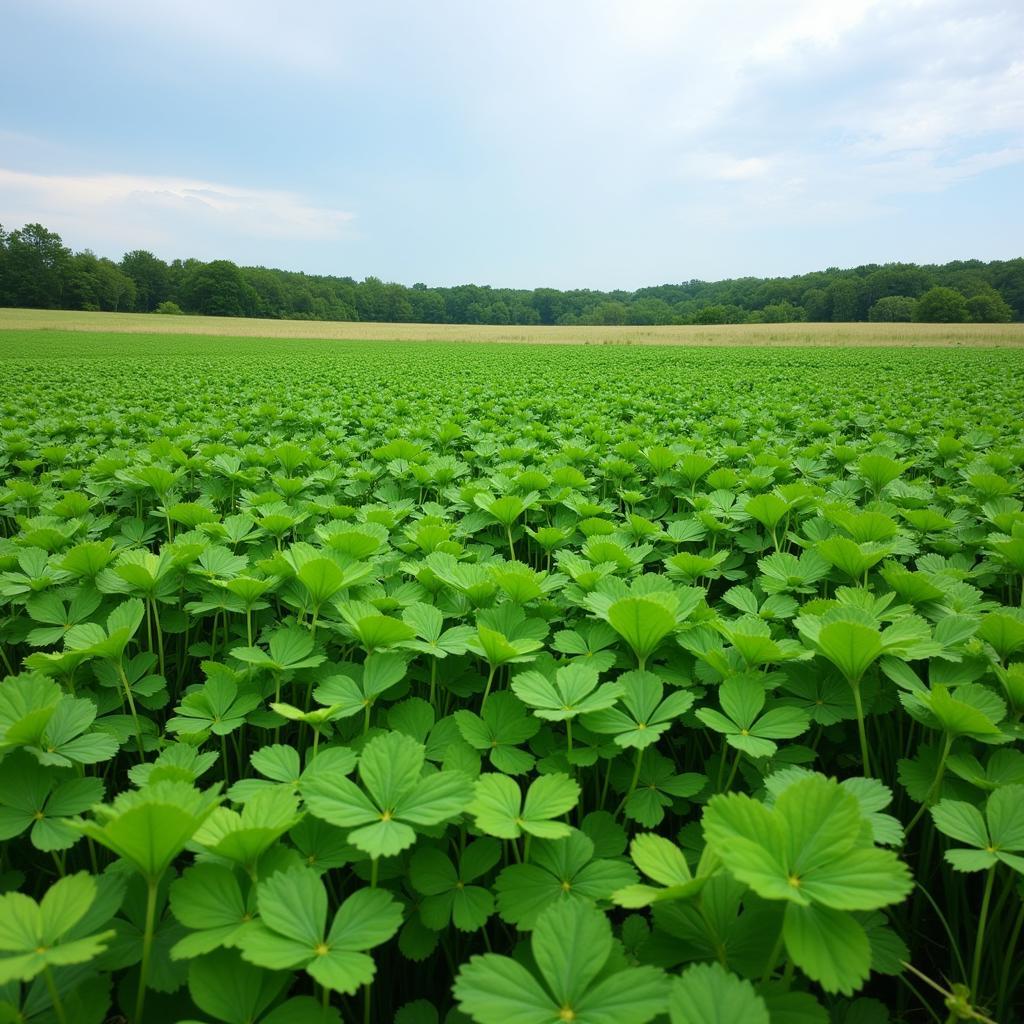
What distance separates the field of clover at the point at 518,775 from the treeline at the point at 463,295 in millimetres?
72658

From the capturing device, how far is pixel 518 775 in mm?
1230

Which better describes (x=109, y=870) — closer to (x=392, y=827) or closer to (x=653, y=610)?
(x=392, y=827)

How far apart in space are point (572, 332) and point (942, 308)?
3979 cm

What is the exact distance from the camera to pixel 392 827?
880 millimetres

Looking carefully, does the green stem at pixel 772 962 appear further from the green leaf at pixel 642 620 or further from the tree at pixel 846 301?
the tree at pixel 846 301

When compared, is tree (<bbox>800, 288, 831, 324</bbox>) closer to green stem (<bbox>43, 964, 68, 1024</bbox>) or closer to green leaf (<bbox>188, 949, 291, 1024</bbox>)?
green leaf (<bbox>188, 949, 291, 1024</bbox>)

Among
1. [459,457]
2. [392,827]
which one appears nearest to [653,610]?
[392,827]

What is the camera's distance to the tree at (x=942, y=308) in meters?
56.4

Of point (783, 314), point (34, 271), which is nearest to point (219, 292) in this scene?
point (34, 271)

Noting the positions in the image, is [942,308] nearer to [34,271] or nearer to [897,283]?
[897,283]

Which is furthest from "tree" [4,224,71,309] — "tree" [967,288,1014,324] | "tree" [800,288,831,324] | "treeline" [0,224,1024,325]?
"tree" [967,288,1014,324]

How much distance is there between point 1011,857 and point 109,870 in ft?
4.57

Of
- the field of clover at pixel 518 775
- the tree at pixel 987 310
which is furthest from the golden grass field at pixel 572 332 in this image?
the field of clover at pixel 518 775

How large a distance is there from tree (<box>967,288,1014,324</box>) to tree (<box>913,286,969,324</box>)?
958 mm
